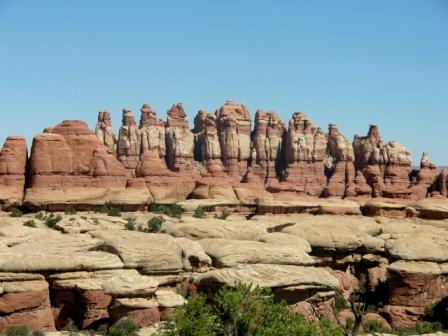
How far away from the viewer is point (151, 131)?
10531 centimetres

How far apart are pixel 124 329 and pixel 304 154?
77.5m

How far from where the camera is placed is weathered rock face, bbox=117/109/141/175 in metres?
102

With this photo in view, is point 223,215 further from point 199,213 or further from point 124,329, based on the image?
point 124,329

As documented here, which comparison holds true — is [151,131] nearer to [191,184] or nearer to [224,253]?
[191,184]

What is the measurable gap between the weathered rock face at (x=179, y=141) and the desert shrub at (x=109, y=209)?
1640 inches

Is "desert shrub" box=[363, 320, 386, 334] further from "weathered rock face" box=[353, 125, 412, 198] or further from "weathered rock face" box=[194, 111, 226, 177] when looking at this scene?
"weathered rock face" box=[194, 111, 226, 177]

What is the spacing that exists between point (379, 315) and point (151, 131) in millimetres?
68178

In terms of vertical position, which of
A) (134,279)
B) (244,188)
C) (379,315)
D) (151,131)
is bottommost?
(379,315)

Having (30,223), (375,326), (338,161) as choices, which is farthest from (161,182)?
(338,161)

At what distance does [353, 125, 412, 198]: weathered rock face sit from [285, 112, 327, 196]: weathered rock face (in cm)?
609

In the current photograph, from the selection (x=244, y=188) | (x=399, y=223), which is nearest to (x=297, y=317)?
(x=399, y=223)

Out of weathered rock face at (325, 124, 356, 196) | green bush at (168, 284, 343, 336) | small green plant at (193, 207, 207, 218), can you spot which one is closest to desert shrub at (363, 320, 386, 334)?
green bush at (168, 284, 343, 336)

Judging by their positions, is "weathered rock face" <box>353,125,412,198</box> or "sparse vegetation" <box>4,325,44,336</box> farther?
"weathered rock face" <box>353,125,412,198</box>

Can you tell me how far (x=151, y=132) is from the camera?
105 metres
